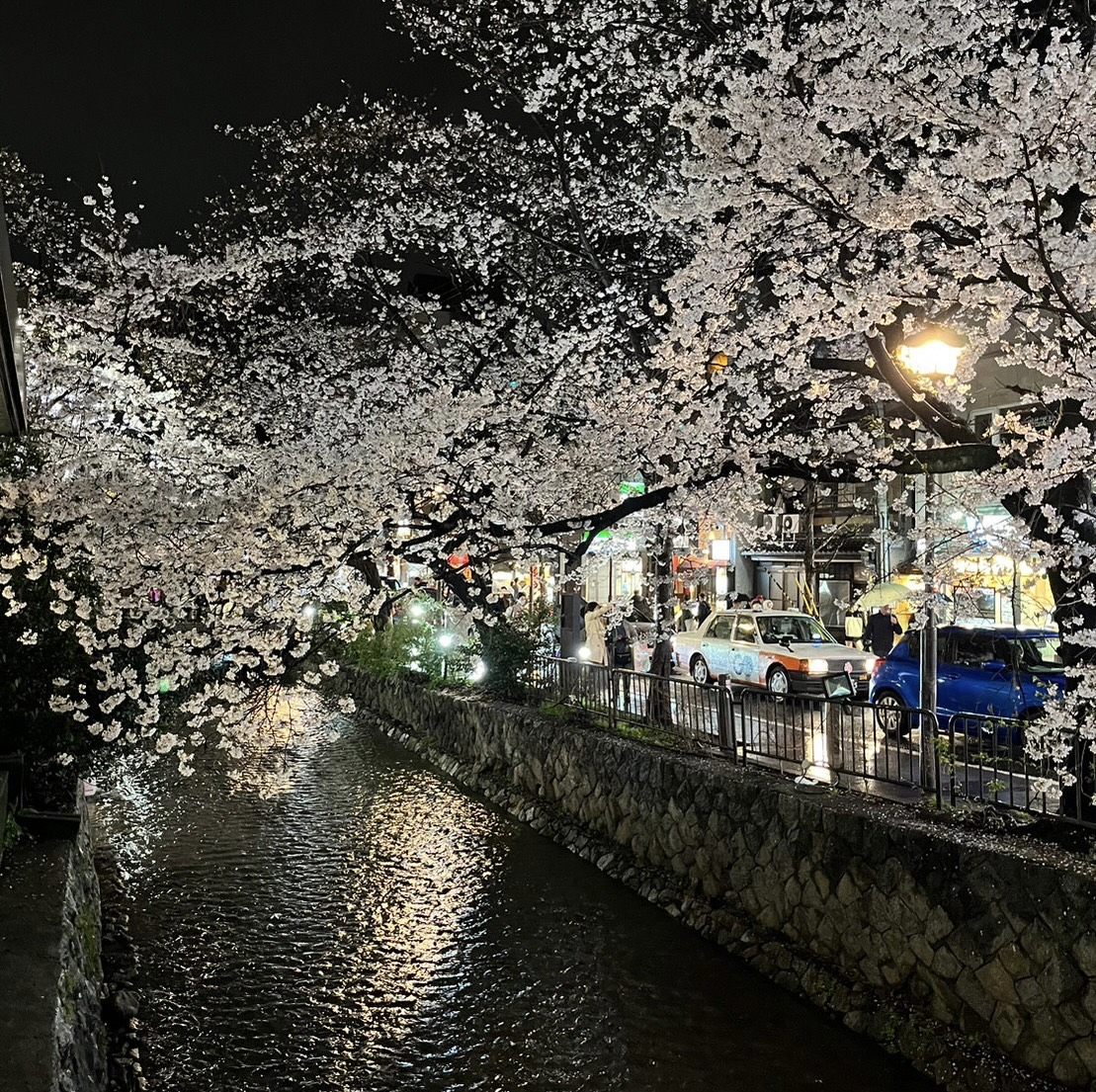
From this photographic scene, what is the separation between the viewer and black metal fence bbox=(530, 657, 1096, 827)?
7.33m

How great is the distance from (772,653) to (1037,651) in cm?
568

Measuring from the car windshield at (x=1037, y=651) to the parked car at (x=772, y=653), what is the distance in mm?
4486

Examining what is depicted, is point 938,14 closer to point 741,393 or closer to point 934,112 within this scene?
point 934,112

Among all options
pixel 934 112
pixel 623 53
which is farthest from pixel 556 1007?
pixel 623 53

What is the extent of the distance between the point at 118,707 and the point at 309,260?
1296 centimetres

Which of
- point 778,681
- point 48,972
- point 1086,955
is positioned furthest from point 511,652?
point 1086,955

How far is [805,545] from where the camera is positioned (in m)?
32.8

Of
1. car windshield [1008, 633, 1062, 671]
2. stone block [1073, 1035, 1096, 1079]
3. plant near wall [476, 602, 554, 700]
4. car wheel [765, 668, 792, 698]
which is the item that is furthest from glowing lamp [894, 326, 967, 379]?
car wheel [765, 668, 792, 698]

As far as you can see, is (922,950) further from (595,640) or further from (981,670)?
(595,640)

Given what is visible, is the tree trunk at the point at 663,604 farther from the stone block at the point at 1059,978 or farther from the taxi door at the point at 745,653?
the stone block at the point at 1059,978

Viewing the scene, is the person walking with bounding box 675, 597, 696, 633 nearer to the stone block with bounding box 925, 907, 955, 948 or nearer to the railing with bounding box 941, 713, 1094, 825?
the railing with bounding box 941, 713, 1094, 825

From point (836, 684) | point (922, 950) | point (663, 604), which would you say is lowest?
point (922, 950)

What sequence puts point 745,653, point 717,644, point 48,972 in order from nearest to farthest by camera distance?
point 48,972
point 745,653
point 717,644

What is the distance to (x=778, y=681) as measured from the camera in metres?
17.6
